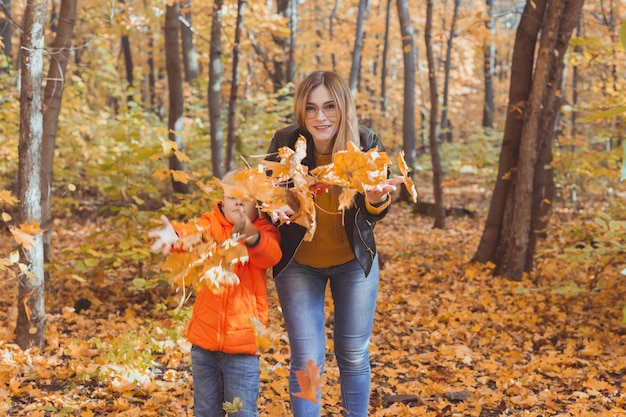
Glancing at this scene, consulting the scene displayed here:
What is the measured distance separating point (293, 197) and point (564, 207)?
9827 mm

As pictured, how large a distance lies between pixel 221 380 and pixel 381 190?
44.6 inches

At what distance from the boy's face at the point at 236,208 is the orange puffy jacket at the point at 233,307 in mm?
32

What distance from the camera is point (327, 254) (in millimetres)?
2561

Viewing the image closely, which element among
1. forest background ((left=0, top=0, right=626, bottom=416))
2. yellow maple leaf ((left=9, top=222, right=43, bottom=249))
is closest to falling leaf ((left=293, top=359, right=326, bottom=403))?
forest background ((left=0, top=0, right=626, bottom=416))

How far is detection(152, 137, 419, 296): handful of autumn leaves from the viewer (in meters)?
1.99

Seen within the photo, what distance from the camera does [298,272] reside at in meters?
2.58

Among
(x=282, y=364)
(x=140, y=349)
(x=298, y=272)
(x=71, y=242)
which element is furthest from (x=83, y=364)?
(x=71, y=242)

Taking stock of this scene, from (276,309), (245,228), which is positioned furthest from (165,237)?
(276,309)

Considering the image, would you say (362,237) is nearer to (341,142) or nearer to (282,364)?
(341,142)

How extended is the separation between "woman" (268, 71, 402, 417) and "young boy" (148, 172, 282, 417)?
13 centimetres

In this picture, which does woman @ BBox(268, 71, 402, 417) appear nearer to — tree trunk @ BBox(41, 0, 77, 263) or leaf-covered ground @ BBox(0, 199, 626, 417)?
leaf-covered ground @ BBox(0, 199, 626, 417)

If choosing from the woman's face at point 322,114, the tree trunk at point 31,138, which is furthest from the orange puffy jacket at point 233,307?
the tree trunk at point 31,138

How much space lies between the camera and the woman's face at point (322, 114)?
2.50 m

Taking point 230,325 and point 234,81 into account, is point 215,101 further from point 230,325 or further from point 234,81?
point 230,325
